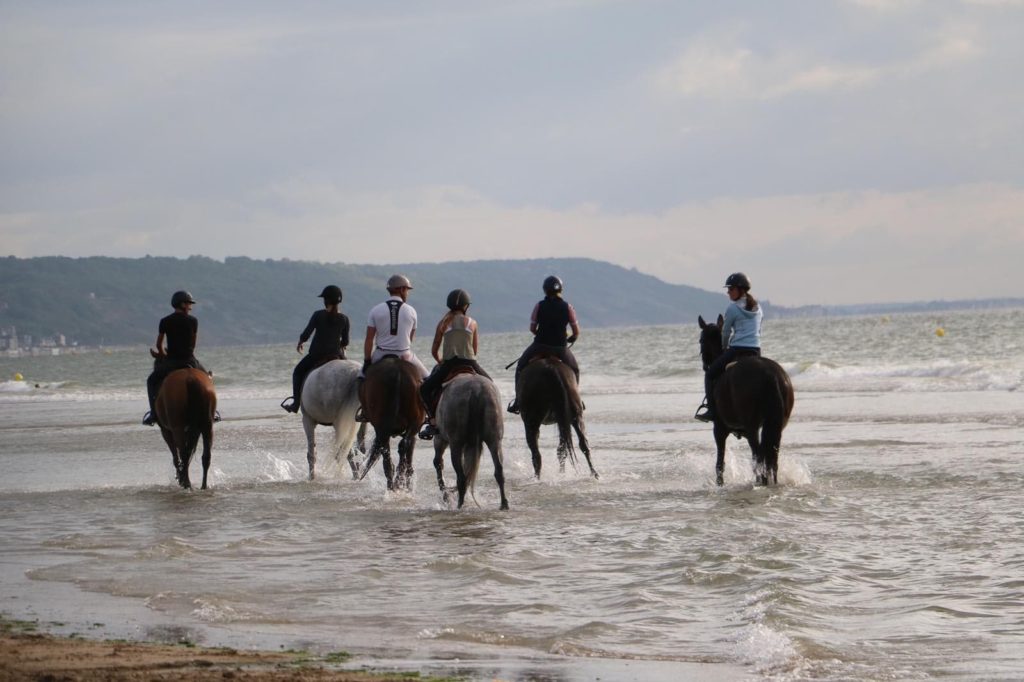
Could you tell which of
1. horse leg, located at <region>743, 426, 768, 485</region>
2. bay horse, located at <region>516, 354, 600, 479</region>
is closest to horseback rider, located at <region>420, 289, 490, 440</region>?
bay horse, located at <region>516, 354, 600, 479</region>

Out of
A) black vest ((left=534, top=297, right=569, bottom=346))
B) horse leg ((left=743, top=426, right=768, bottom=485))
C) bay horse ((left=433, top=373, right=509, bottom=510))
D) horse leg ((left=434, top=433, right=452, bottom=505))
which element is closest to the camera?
bay horse ((left=433, top=373, right=509, bottom=510))

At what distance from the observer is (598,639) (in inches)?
292

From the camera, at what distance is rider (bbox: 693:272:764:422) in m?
14.2

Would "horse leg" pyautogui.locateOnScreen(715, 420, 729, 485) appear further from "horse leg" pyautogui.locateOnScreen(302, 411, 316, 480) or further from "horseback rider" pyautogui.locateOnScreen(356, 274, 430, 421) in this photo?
"horse leg" pyautogui.locateOnScreen(302, 411, 316, 480)

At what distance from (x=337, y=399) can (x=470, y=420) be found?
4.09m

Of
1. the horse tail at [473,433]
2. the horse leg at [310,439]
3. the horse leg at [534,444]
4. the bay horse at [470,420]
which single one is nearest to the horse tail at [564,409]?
the horse leg at [534,444]

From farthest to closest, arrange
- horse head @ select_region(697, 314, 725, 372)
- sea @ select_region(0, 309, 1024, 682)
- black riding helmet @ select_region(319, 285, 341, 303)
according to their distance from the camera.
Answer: black riding helmet @ select_region(319, 285, 341, 303), horse head @ select_region(697, 314, 725, 372), sea @ select_region(0, 309, 1024, 682)

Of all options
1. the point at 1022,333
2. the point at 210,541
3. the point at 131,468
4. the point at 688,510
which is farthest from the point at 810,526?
the point at 1022,333

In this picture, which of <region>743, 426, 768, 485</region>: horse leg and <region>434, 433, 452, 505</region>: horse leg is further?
<region>743, 426, 768, 485</region>: horse leg

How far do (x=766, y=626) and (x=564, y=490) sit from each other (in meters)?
7.47

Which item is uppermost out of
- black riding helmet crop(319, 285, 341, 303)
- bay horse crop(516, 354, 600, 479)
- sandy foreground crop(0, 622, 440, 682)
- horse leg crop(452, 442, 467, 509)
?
black riding helmet crop(319, 285, 341, 303)

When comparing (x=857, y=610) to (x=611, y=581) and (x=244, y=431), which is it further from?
(x=244, y=431)

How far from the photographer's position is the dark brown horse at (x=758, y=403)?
1387 cm

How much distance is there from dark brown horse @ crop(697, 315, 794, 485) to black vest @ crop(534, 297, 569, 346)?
7.88ft
